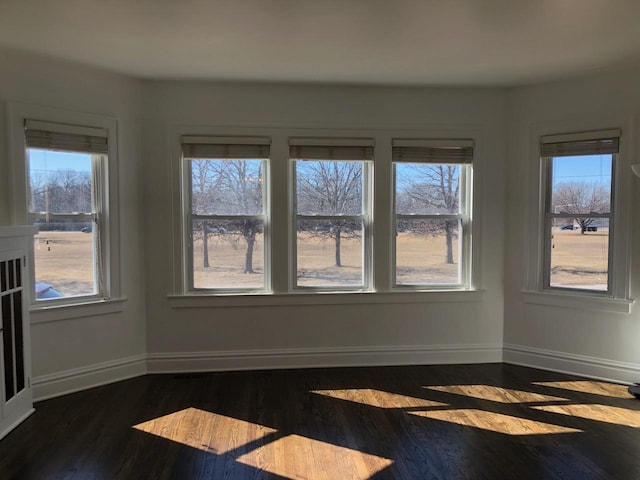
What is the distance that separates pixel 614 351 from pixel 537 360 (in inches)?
24.2

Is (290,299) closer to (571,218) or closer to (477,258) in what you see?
(477,258)

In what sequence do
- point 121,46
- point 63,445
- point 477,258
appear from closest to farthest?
point 63,445, point 121,46, point 477,258

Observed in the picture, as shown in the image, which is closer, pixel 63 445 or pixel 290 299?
pixel 63 445

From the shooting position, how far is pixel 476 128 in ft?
14.2

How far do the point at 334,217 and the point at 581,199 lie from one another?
2144 millimetres

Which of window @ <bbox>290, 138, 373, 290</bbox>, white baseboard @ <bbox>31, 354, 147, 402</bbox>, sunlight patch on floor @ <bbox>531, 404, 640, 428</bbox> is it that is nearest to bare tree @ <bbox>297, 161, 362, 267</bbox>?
window @ <bbox>290, 138, 373, 290</bbox>

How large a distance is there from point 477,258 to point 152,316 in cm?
300

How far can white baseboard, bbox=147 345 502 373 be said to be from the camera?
13.7 ft

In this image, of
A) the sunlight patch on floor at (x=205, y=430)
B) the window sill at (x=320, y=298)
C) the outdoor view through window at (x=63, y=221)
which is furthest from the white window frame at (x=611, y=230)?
the outdoor view through window at (x=63, y=221)

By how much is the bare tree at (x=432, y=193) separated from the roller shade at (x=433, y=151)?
0.27ft

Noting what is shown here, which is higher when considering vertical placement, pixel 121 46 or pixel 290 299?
pixel 121 46

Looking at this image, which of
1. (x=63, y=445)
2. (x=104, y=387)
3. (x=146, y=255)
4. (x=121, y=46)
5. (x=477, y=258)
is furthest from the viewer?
(x=477, y=258)

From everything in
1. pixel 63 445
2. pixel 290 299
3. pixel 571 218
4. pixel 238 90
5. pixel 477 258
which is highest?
pixel 238 90

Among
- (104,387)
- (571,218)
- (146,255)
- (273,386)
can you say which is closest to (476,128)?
(571,218)
